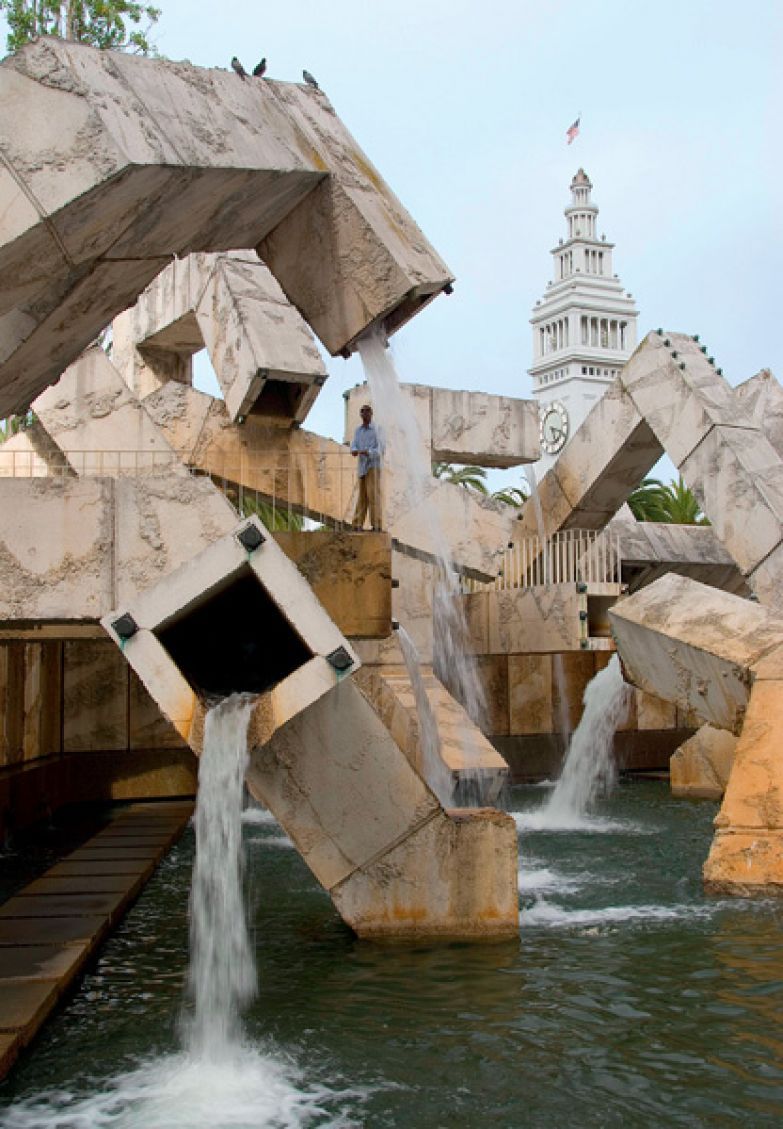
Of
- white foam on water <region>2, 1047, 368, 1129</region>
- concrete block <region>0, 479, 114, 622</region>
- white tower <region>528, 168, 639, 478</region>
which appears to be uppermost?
white tower <region>528, 168, 639, 478</region>

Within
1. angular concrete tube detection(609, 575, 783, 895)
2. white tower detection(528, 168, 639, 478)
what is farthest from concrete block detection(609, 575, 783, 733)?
white tower detection(528, 168, 639, 478)

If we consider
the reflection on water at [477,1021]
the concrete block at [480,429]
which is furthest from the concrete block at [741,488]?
the reflection on water at [477,1021]

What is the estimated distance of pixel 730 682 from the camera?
859cm

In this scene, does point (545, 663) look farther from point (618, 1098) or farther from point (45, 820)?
point (618, 1098)

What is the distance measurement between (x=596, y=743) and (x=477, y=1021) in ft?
33.8

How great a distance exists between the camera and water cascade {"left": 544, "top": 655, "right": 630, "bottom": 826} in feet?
43.9

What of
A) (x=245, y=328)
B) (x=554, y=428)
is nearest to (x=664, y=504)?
(x=245, y=328)

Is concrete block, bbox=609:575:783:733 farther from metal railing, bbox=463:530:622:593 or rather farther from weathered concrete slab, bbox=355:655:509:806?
metal railing, bbox=463:530:622:593

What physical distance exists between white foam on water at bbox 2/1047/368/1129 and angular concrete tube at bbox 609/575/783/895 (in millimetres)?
3688

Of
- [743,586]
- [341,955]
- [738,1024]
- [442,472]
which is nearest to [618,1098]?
[738,1024]

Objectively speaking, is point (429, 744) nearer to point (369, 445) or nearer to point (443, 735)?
point (443, 735)

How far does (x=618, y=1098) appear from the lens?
159 inches

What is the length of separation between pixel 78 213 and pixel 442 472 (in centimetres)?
3200

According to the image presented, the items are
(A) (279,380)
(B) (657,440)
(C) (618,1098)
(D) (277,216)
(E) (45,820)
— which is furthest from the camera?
(B) (657,440)
